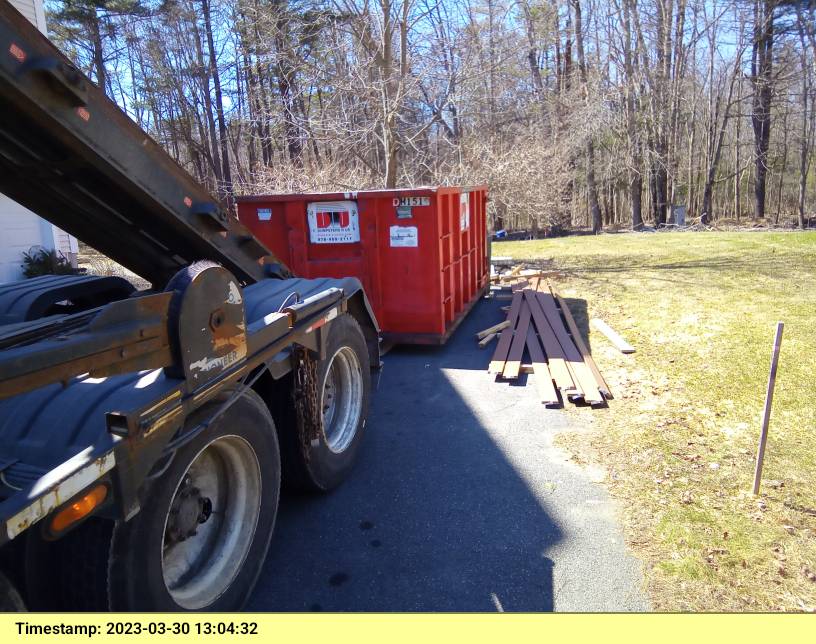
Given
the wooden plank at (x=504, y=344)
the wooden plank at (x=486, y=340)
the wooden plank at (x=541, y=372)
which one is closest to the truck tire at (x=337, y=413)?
the wooden plank at (x=541, y=372)

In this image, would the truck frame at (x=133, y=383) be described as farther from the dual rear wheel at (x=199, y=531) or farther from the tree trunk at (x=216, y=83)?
the tree trunk at (x=216, y=83)

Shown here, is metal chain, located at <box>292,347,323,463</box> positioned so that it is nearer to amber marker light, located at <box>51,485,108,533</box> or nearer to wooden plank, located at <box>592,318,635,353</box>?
amber marker light, located at <box>51,485,108,533</box>

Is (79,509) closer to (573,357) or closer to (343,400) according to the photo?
(343,400)

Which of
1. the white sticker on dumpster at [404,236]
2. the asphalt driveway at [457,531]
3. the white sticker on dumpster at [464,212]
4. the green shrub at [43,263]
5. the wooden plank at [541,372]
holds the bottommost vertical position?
the asphalt driveway at [457,531]

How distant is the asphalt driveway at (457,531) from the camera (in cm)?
304

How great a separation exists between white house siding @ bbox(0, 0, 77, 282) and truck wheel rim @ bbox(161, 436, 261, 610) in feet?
33.6

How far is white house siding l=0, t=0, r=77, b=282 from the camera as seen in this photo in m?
10.6

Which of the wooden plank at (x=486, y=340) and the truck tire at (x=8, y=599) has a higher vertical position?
the truck tire at (x=8, y=599)

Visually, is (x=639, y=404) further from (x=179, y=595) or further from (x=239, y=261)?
(x=179, y=595)

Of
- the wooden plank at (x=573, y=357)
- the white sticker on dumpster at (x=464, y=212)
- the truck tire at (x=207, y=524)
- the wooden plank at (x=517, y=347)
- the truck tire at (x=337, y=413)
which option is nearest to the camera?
the truck tire at (x=207, y=524)

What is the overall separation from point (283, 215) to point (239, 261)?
13.1 feet

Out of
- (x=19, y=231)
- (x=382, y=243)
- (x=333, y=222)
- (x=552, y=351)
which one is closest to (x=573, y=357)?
(x=552, y=351)

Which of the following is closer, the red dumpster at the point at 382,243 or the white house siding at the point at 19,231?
the red dumpster at the point at 382,243

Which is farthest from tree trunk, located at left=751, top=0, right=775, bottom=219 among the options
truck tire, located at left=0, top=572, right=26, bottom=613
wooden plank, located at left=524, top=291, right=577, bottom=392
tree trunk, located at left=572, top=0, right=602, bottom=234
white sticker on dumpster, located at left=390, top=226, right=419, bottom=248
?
truck tire, located at left=0, top=572, right=26, bottom=613
